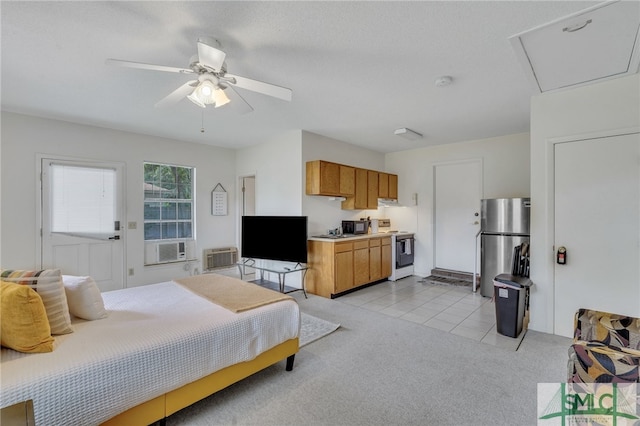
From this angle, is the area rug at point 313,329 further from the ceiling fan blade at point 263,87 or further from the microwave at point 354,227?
the ceiling fan blade at point 263,87

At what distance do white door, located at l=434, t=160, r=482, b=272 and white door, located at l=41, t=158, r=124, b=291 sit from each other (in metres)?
5.62

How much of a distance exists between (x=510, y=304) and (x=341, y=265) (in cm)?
220

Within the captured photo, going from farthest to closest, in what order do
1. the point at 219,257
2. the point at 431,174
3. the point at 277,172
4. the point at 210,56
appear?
the point at 431,174 → the point at 219,257 → the point at 277,172 → the point at 210,56

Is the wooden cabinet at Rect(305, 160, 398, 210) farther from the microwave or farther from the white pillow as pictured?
the white pillow

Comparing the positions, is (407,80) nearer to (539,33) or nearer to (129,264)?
(539,33)

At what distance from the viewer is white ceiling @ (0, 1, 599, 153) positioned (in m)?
1.89

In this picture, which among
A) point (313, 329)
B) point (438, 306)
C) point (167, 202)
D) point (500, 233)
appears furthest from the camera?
point (167, 202)

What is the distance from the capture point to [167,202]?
5.25m

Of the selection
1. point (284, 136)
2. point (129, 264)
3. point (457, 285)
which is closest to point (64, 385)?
point (129, 264)

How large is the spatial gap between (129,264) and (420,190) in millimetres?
5415

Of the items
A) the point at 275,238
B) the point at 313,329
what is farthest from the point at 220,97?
the point at 275,238

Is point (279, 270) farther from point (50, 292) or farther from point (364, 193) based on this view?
point (50, 292)

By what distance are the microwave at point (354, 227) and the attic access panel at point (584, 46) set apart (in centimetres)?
319

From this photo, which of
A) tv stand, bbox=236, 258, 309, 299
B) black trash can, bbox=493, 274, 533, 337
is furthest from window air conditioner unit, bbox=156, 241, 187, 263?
black trash can, bbox=493, 274, 533, 337
